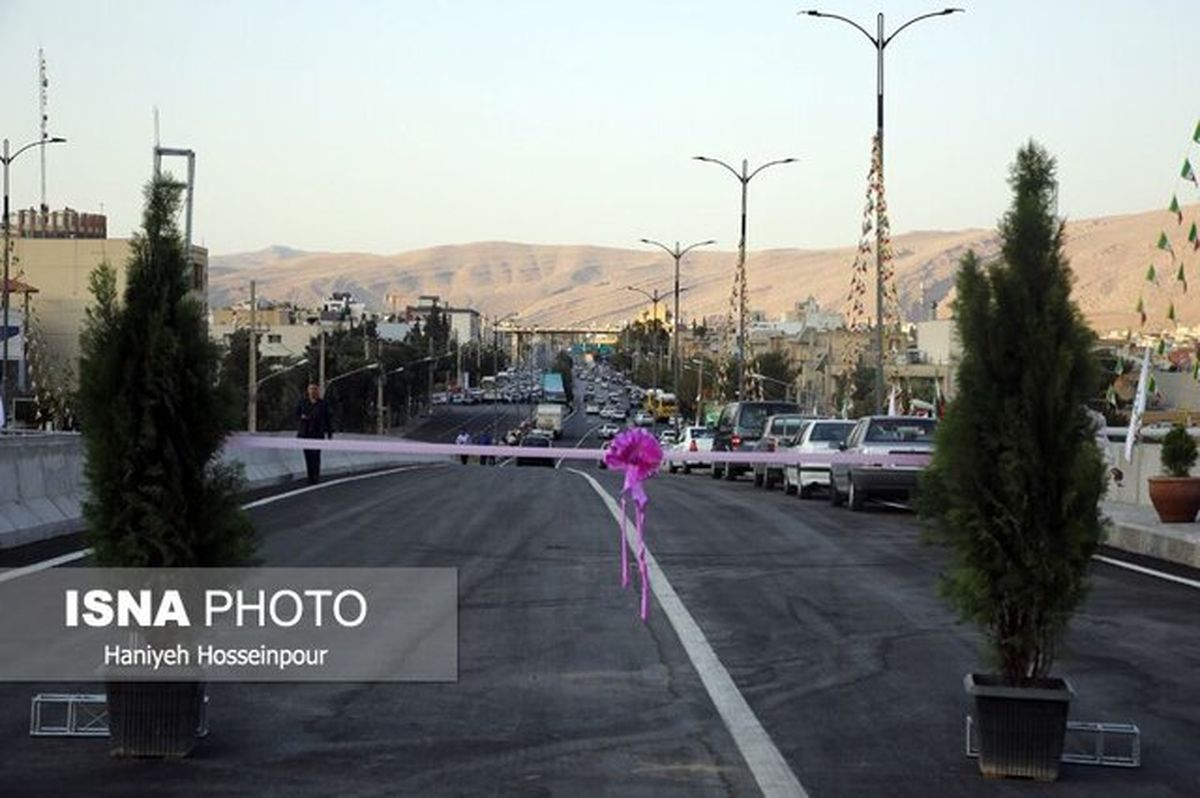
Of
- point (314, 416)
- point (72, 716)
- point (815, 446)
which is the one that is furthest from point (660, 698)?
point (815, 446)

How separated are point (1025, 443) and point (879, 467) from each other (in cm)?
2037

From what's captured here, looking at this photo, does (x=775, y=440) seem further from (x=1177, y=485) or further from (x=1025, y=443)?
(x=1025, y=443)

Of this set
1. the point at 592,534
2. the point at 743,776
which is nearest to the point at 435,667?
the point at 743,776

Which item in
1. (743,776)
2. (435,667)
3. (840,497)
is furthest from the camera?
(840,497)

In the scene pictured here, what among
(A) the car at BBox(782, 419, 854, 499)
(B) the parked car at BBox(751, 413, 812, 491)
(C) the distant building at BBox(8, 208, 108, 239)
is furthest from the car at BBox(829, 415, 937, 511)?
(C) the distant building at BBox(8, 208, 108, 239)

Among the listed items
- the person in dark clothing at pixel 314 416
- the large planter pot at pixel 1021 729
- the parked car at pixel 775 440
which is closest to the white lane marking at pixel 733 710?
the large planter pot at pixel 1021 729

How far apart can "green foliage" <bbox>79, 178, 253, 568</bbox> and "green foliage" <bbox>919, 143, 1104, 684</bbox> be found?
138 inches

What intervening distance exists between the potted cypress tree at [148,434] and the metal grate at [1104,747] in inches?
144

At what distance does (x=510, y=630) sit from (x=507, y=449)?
1.29m

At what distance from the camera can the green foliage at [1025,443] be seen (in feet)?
27.8

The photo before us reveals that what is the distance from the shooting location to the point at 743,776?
840 centimetres

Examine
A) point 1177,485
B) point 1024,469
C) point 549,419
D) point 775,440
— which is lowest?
point 549,419

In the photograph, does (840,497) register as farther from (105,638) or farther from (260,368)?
(260,368)

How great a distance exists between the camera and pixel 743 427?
160 feet
